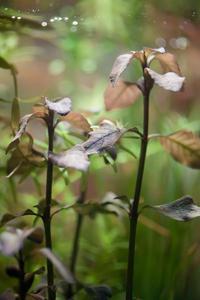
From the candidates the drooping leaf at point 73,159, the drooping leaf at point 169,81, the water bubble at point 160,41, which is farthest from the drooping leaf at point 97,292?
the water bubble at point 160,41

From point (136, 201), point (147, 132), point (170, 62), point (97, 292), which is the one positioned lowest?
point (97, 292)

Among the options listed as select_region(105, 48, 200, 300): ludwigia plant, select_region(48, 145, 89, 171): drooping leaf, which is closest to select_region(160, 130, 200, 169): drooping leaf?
select_region(105, 48, 200, 300): ludwigia plant

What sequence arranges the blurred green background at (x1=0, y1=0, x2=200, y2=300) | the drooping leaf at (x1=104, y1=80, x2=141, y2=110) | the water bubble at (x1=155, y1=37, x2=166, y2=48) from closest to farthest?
the drooping leaf at (x1=104, y1=80, x2=141, y2=110)
the blurred green background at (x1=0, y1=0, x2=200, y2=300)
the water bubble at (x1=155, y1=37, x2=166, y2=48)

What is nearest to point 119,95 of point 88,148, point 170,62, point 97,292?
point 170,62

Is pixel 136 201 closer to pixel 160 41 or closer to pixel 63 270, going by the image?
pixel 63 270

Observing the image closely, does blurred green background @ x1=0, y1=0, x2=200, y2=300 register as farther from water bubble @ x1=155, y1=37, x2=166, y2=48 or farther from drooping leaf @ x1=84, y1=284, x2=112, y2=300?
drooping leaf @ x1=84, y1=284, x2=112, y2=300

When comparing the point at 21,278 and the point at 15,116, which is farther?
the point at 15,116

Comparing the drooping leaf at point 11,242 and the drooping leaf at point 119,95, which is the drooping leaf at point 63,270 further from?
the drooping leaf at point 119,95
